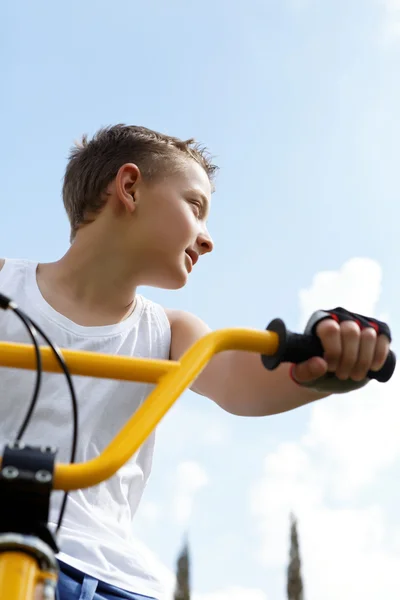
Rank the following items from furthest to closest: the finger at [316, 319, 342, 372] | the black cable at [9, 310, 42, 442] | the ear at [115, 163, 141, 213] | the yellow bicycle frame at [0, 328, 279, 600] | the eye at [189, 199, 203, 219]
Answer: the ear at [115, 163, 141, 213] < the eye at [189, 199, 203, 219] < the finger at [316, 319, 342, 372] < the black cable at [9, 310, 42, 442] < the yellow bicycle frame at [0, 328, 279, 600]

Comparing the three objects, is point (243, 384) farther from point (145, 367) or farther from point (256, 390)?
point (145, 367)

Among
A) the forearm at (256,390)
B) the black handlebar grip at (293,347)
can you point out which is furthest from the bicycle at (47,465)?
the forearm at (256,390)

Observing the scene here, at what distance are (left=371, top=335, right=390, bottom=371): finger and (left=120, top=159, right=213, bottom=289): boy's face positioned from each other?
1.25 meters

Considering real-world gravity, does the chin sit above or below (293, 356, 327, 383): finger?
above

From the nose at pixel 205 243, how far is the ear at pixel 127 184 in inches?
14.3

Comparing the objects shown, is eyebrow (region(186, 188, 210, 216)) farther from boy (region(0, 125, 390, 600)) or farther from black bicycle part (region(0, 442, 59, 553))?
black bicycle part (region(0, 442, 59, 553))

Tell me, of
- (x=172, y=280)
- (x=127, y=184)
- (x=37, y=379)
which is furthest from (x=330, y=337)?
(x=127, y=184)

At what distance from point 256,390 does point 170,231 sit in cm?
75

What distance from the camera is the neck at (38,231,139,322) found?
9.52 feet

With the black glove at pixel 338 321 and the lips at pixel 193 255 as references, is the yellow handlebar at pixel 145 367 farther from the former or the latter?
the lips at pixel 193 255

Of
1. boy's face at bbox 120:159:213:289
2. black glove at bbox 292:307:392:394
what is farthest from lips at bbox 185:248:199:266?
black glove at bbox 292:307:392:394

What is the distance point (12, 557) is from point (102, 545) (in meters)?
1.25

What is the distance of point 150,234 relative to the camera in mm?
2928

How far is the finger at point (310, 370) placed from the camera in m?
1.74
